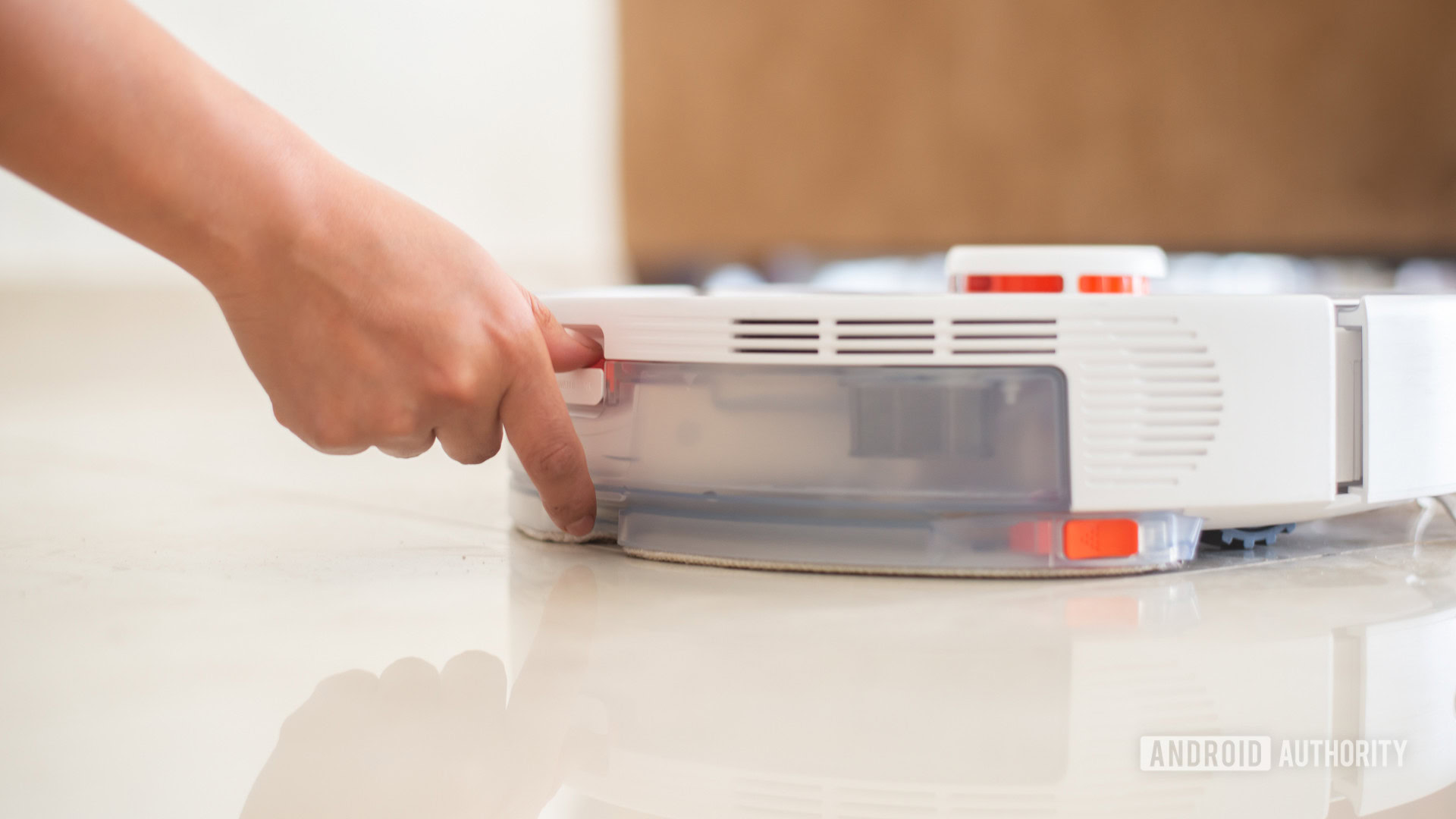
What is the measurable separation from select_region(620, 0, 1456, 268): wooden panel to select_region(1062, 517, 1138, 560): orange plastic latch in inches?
69.2

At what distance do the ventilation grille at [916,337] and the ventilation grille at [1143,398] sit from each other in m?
0.02

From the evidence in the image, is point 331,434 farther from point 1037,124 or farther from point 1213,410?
point 1037,124

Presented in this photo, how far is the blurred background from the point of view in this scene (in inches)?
85.7

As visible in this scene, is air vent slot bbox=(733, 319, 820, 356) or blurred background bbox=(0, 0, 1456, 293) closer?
air vent slot bbox=(733, 319, 820, 356)

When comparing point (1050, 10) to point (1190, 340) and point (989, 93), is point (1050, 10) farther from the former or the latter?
point (1190, 340)

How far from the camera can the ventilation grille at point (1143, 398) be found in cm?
66

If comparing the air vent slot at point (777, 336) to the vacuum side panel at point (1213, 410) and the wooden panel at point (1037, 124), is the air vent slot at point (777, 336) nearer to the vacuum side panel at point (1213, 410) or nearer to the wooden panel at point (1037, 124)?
the vacuum side panel at point (1213, 410)

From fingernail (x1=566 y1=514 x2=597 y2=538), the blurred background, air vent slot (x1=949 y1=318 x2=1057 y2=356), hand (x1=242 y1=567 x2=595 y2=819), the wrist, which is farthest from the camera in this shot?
the blurred background

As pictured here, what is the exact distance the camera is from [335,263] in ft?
1.88

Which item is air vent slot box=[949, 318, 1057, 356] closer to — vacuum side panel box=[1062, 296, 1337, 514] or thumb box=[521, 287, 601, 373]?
vacuum side panel box=[1062, 296, 1337, 514]

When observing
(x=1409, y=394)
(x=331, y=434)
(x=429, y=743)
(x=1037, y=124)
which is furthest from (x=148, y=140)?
(x=1037, y=124)

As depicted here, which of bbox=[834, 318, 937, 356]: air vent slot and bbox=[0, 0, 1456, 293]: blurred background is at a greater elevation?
bbox=[0, 0, 1456, 293]: blurred background

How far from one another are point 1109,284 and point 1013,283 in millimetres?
68

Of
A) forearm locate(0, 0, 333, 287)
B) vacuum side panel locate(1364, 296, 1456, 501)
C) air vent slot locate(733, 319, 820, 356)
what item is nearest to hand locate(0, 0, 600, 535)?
forearm locate(0, 0, 333, 287)
